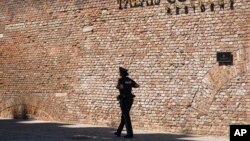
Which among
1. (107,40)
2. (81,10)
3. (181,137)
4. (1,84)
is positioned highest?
(81,10)

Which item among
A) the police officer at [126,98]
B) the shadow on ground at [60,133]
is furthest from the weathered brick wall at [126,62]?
the police officer at [126,98]

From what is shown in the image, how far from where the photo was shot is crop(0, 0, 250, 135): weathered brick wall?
13.0 metres

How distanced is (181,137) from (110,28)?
13.7 ft

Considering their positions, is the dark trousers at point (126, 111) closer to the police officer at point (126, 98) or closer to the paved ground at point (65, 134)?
the police officer at point (126, 98)

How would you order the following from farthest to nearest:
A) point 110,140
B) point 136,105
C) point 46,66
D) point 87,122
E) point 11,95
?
point 11,95 < point 46,66 < point 87,122 < point 136,105 < point 110,140

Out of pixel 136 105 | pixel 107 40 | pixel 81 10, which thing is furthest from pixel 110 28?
pixel 136 105

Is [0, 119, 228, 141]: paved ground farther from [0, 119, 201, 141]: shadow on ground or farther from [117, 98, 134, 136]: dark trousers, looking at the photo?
[117, 98, 134, 136]: dark trousers

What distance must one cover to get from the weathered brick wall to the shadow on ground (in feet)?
2.47

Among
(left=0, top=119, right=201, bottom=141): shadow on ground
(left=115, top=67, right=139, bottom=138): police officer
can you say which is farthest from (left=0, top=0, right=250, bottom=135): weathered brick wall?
(left=115, top=67, right=139, bottom=138): police officer

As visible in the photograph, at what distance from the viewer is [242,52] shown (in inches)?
495

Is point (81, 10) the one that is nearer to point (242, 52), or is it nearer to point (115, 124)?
point (115, 124)

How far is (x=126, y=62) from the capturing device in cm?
1491

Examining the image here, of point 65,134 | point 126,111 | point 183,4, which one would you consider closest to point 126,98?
point 126,111

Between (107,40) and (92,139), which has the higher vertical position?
(107,40)
